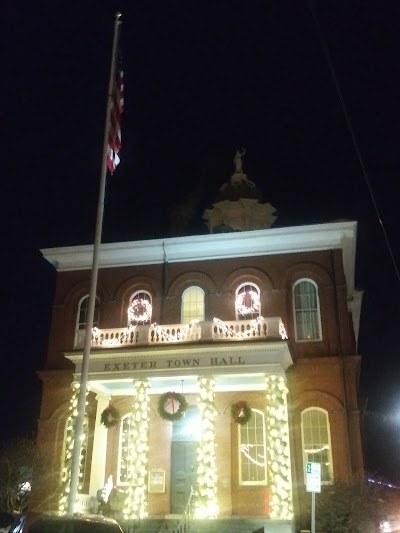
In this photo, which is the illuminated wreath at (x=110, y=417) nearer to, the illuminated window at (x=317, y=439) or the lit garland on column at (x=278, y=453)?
the lit garland on column at (x=278, y=453)

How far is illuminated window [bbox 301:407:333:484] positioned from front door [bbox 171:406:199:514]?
406 cm

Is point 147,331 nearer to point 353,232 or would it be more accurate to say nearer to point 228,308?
point 228,308

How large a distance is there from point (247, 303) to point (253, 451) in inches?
224

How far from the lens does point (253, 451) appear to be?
2166cm

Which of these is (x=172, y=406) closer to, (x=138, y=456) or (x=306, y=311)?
(x=138, y=456)

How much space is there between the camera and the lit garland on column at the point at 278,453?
18.1 m

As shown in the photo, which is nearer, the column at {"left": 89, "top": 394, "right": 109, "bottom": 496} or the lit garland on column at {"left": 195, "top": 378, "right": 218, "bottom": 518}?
the lit garland on column at {"left": 195, "top": 378, "right": 218, "bottom": 518}

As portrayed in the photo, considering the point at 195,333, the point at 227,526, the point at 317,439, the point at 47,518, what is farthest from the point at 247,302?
the point at 47,518

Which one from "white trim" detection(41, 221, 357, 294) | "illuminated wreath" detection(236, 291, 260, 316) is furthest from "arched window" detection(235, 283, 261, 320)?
"white trim" detection(41, 221, 357, 294)

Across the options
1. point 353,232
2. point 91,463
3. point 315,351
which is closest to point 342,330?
point 315,351

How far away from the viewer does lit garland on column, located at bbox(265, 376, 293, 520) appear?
18141 millimetres

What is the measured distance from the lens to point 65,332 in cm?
2541

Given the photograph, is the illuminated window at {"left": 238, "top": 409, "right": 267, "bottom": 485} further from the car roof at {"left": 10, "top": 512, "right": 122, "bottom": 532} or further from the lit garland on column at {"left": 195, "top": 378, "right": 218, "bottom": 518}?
the car roof at {"left": 10, "top": 512, "right": 122, "bottom": 532}

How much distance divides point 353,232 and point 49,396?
45.4 ft
